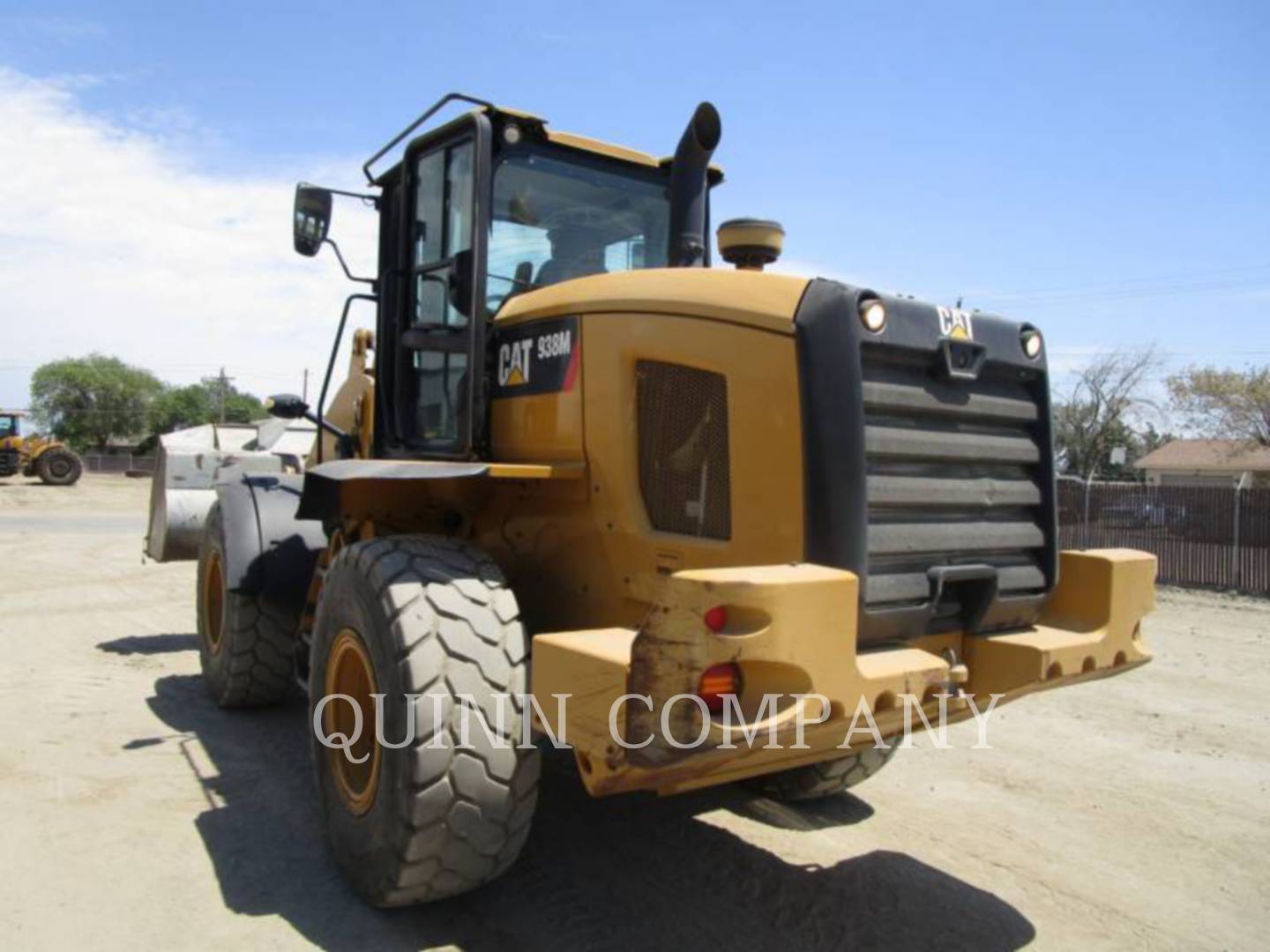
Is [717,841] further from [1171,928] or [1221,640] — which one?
[1221,640]

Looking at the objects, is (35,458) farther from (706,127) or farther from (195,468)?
(706,127)

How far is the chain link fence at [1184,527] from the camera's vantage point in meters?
14.1

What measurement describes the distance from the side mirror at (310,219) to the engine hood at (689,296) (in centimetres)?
143

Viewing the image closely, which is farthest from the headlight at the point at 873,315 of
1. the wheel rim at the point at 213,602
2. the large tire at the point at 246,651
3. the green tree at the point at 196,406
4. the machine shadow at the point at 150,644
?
the green tree at the point at 196,406

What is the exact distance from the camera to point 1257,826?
4.89 metres

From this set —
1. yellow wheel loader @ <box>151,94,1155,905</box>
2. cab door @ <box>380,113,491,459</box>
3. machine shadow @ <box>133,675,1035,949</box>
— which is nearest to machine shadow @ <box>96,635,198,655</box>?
machine shadow @ <box>133,675,1035,949</box>

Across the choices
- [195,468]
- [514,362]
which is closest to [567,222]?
[514,362]

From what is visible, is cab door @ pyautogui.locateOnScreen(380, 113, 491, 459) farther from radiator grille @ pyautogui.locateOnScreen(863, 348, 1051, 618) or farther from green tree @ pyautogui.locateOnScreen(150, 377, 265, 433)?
green tree @ pyautogui.locateOnScreen(150, 377, 265, 433)

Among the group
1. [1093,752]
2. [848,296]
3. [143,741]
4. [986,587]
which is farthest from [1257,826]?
[143,741]

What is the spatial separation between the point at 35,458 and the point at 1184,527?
36733 millimetres

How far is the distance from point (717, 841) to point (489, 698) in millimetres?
1693

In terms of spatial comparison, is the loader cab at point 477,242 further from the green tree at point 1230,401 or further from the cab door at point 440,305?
the green tree at point 1230,401

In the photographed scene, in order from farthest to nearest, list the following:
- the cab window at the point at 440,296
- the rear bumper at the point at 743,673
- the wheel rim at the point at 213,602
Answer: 1. the wheel rim at the point at 213,602
2. the cab window at the point at 440,296
3. the rear bumper at the point at 743,673

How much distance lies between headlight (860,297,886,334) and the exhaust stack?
1421 millimetres
